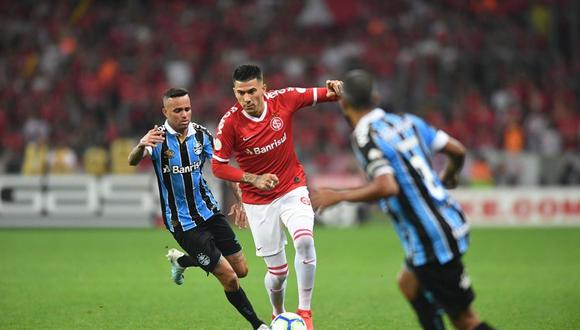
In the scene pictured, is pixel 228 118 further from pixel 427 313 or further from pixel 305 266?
pixel 427 313

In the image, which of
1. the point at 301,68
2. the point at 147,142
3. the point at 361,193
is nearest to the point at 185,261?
the point at 147,142

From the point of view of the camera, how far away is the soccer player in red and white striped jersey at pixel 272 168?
27.7 ft

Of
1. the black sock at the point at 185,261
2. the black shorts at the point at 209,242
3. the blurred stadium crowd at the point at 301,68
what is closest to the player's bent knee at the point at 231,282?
the black shorts at the point at 209,242

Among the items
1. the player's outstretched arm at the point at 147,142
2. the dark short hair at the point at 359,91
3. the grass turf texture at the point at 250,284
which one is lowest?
the grass turf texture at the point at 250,284

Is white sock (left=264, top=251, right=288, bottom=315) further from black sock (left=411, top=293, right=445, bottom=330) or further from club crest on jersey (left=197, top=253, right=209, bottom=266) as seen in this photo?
black sock (left=411, top=293, right=445, bottom=330)

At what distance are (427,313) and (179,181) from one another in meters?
3.20

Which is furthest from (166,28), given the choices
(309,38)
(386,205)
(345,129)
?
(386,205)

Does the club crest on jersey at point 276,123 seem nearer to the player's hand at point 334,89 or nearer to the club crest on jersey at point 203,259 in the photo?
the player's hand at point 334,89

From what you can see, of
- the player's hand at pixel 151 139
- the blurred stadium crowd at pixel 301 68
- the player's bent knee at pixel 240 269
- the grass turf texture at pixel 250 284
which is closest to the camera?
the player's hand at pixel 151 139

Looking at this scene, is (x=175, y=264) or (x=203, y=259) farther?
(x=175, y=264)

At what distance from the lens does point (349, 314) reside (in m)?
9.91

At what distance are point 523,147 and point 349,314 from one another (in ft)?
48.0

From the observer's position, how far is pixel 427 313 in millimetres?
6316

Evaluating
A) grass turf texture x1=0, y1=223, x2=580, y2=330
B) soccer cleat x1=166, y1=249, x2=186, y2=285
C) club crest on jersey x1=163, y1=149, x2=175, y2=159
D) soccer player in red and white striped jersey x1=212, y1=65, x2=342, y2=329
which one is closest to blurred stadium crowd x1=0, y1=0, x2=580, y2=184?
grass turf texture x1=0, y1=223, x2=580, y2=330
